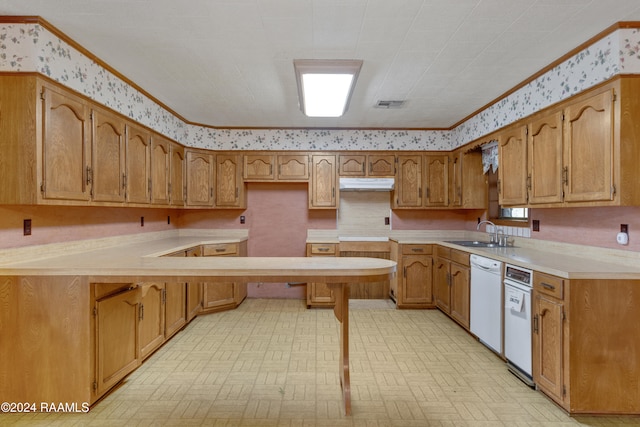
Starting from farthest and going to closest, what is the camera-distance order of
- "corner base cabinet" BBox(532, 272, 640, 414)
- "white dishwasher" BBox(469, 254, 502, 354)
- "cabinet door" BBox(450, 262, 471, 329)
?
1. "cabinet door" BBox(450, 262, 471, 329)
2. "white dishwasher" BBox(469, 254, 502, 354)
3. "corner base cabinet" BBox(532, 272, 640, 414)

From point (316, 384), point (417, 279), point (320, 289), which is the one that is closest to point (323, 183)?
point (320, 289)

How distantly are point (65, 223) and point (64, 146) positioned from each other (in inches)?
29.4

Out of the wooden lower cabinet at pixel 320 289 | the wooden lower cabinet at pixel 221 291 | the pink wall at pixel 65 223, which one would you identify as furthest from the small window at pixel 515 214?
the pink wall at pixel 65 223

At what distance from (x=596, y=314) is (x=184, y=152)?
172 inches

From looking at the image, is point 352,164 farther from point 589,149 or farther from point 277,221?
point 589,149

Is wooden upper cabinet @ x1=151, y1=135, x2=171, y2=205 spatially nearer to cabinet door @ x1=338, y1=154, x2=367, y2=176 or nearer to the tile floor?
the tile floor

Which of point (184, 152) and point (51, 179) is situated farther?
point (184, 152)

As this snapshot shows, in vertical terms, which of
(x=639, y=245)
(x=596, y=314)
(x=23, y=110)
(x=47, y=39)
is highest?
(x=47, y=39)

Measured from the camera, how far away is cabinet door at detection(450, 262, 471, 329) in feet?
11.0

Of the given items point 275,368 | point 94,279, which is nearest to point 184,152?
point 94,279

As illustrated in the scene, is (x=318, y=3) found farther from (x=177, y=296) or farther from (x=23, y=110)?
(x=177, y=296)

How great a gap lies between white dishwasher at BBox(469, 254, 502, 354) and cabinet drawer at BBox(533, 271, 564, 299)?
0.45m

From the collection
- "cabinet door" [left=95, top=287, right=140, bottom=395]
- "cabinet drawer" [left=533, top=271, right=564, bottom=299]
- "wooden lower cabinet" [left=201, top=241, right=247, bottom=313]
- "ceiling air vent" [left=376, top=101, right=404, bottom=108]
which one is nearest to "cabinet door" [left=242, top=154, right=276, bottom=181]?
"wooden lower cabinet" [left=201, top=241, right=247, bottom=313]

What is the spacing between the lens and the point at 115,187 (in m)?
2.76
